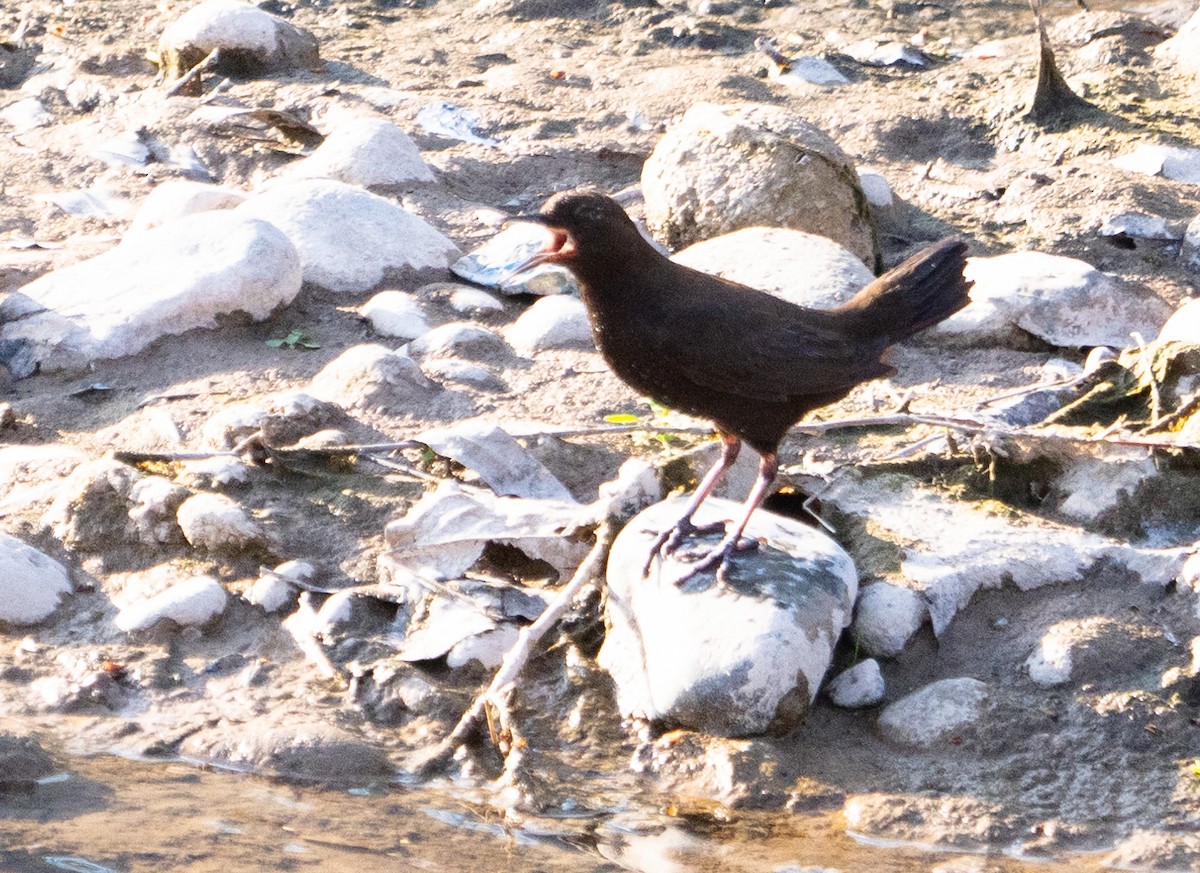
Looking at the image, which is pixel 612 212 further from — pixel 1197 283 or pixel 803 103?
pixel 803 103

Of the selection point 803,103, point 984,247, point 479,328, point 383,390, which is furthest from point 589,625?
→ point 803,103

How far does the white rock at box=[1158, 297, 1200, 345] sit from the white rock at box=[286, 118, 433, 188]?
3623 millimetres

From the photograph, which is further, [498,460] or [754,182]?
[754,182]

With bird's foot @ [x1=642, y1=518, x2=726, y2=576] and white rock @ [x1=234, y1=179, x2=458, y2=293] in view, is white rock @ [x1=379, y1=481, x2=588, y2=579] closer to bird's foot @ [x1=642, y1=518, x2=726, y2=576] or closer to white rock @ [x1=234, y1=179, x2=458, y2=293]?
bird's foot @ [x1=642, y1=518, x2=726, y2=576]

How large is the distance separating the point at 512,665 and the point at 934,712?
1.11 m

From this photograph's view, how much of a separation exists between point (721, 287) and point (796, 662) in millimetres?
1151

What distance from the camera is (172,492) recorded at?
4664mm

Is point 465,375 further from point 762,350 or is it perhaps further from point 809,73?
point 809,73

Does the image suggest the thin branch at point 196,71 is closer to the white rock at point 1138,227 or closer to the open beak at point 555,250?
the open beak at point 555,250

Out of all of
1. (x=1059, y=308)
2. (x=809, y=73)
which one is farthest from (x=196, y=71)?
(x=1059, y=308)

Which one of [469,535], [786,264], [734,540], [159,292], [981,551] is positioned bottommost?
[981,551]

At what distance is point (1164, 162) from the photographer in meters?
7.08

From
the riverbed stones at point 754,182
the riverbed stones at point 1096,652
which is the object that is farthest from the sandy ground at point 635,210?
the riverbed stones at point 754,182

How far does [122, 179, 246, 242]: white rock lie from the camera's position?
21.0ft
